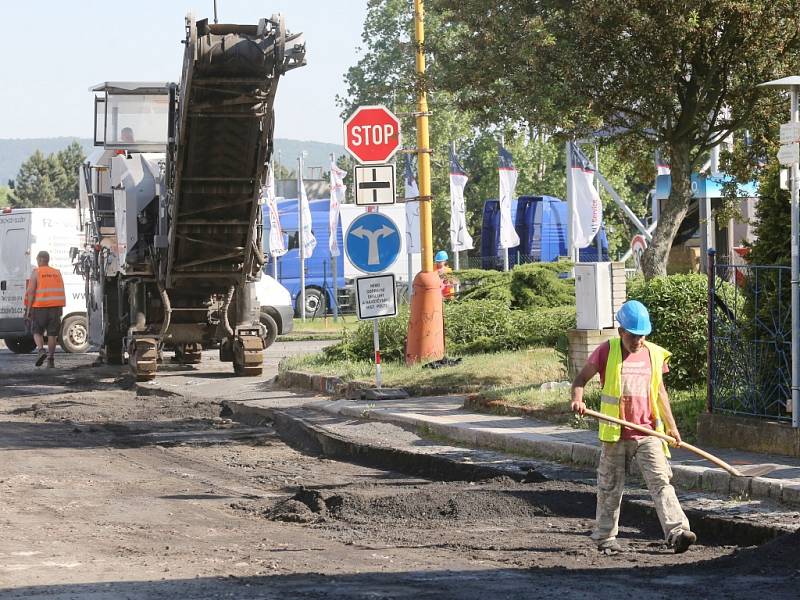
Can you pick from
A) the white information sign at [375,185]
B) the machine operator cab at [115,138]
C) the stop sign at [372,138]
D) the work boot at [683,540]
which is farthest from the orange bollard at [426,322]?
the work boot at [683,540]

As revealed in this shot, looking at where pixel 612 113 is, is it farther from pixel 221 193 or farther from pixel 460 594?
pixel 460 594

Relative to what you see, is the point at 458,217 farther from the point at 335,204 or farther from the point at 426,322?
the point at 426,322

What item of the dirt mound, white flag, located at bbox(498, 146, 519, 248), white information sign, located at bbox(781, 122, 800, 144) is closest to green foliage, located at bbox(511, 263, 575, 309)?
white information sign, located at bbox(781, 122, 800, 144)

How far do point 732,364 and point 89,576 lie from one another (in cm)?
613

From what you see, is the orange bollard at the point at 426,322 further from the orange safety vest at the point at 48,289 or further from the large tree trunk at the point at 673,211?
the orange safety vest at the point at 48,289

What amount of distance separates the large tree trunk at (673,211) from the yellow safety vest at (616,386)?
22.3ft

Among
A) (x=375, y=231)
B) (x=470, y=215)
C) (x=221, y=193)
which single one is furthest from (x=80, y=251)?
(x=470, y=215)

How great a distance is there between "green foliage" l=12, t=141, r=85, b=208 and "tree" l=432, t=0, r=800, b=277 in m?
108

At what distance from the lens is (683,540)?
307 inches

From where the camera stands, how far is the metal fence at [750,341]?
35.1 feet

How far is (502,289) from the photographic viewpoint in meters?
21.2

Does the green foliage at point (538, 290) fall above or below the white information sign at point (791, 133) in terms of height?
below

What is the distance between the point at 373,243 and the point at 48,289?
10.4 metres

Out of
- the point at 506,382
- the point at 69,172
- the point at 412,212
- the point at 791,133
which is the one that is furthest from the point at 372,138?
the point at 69,172
